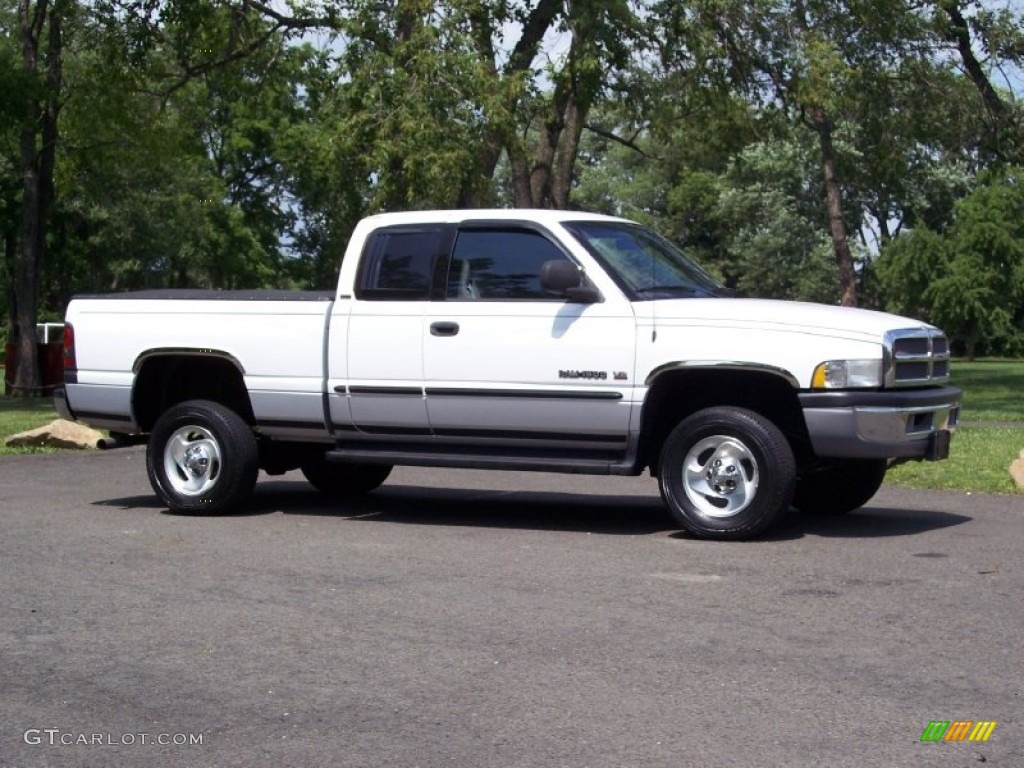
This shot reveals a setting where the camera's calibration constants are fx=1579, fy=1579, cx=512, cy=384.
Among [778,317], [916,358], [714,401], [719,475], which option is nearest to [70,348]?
[714,401]

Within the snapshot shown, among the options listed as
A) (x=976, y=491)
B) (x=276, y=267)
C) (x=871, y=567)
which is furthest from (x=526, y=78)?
(x=276, y=267)

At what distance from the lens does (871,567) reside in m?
8.76

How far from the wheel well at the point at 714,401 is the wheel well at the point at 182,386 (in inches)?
121

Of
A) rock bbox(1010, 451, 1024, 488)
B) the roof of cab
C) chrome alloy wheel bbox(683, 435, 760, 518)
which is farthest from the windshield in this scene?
rock bbox(1010, 451, 1024, 488)

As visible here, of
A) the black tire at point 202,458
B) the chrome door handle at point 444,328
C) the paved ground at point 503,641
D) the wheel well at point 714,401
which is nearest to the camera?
the paved ground at point 503,641

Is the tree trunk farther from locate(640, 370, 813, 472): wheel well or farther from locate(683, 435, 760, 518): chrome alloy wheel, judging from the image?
locate(683, 435, 760, 518): chrome alloy wheel

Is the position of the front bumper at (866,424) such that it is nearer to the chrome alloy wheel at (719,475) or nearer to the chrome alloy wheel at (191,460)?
the chrome alloy wheel at (719,475)

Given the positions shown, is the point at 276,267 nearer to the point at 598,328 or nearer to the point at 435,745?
the point at 598,328

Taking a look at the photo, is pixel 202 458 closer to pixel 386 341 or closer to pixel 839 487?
pixel 386 341

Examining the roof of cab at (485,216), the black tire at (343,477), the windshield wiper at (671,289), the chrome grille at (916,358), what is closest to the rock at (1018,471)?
the chrome grille at (916,358)

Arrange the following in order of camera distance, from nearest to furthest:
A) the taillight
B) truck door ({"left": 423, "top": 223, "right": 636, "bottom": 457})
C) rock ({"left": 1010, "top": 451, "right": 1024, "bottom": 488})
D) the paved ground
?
the paved ground → truck door ({"left": 423, "top": 223, "right": 636, "bottom": 457}) → the taillight → rock ({"left": 1010, "top": 451, "right": 1024, "bottom": 488})

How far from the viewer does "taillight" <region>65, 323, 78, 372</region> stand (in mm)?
11727

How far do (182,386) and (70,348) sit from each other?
2.83ft

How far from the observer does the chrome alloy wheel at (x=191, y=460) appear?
11.3 metres
